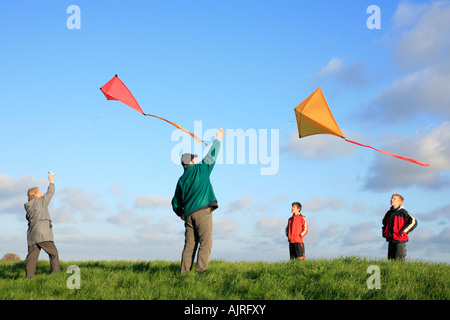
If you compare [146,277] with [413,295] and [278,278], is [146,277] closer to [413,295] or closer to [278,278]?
[278,278]

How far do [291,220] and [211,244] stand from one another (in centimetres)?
522

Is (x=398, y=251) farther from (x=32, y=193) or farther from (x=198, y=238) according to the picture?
(x=32, y=193)

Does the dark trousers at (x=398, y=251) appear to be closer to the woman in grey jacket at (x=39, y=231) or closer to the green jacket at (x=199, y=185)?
the green jacket at (x=199, y=185)

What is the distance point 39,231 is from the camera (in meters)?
11.1

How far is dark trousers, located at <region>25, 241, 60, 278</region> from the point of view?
11.0 metres

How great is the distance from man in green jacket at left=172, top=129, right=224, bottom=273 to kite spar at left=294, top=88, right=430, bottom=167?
258 cm

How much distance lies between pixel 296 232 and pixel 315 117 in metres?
4.39

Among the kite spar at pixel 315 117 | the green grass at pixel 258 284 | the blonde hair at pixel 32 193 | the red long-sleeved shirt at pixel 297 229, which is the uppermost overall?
the kite spar at pixel 315 117

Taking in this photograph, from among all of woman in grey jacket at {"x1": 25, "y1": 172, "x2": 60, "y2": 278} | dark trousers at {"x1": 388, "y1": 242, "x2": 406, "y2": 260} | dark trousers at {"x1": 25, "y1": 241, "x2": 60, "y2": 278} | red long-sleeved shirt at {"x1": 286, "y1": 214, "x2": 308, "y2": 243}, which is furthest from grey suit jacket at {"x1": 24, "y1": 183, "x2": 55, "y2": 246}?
dark trousers at {"x1": 388, "y1": 242, "x2": 406, "y2": 260}

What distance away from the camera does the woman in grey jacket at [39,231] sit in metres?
11.1

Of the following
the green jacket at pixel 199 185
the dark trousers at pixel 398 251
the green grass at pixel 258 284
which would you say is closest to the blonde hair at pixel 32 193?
the green grass at pixel 258 284

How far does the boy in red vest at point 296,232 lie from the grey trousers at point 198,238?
507 cm

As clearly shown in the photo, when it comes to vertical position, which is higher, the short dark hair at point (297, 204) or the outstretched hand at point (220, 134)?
the outstretched hand at point (220, 134)
